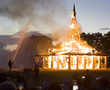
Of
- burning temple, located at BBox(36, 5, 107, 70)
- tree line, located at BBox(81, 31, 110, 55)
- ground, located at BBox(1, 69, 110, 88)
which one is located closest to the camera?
ground, located at BBox(1, 69, 110, 88)

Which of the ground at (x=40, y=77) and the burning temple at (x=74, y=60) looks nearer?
the ground at (x=40, y=77)

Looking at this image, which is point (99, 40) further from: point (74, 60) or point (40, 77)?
point (40, 77)

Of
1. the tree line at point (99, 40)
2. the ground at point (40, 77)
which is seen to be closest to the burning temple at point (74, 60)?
the ground at point (40, 77)

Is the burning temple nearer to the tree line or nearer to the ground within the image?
the ground

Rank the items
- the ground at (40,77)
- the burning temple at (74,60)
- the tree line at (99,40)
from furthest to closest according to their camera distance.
→ the tree line at (99,40) → the burning temple at (74,60) → the ground at (40,77)

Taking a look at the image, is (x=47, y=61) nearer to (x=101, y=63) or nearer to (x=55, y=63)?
(x=55, y=63)

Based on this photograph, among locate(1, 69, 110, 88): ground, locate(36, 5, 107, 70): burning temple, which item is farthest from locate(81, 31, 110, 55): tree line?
locate(1, 69, 110, 88): ground

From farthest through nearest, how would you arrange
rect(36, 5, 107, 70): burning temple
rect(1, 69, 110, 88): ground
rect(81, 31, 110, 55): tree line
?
rect(81, 31, 110, 55): tree line → rect(36, 5, 107, 70): burning temple → rect(1, 69, 110, 88): ground

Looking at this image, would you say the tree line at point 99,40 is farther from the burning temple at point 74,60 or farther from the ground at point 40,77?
the ground at point 40,77

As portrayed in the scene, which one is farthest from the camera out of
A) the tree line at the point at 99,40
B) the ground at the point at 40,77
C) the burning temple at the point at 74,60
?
the tree line at the point at 99,40

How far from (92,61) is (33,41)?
13.2 m

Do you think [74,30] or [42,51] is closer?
[42,51]

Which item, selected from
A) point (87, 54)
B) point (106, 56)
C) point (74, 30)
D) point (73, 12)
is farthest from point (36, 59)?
point (73, 12)

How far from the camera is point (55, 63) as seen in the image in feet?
133
